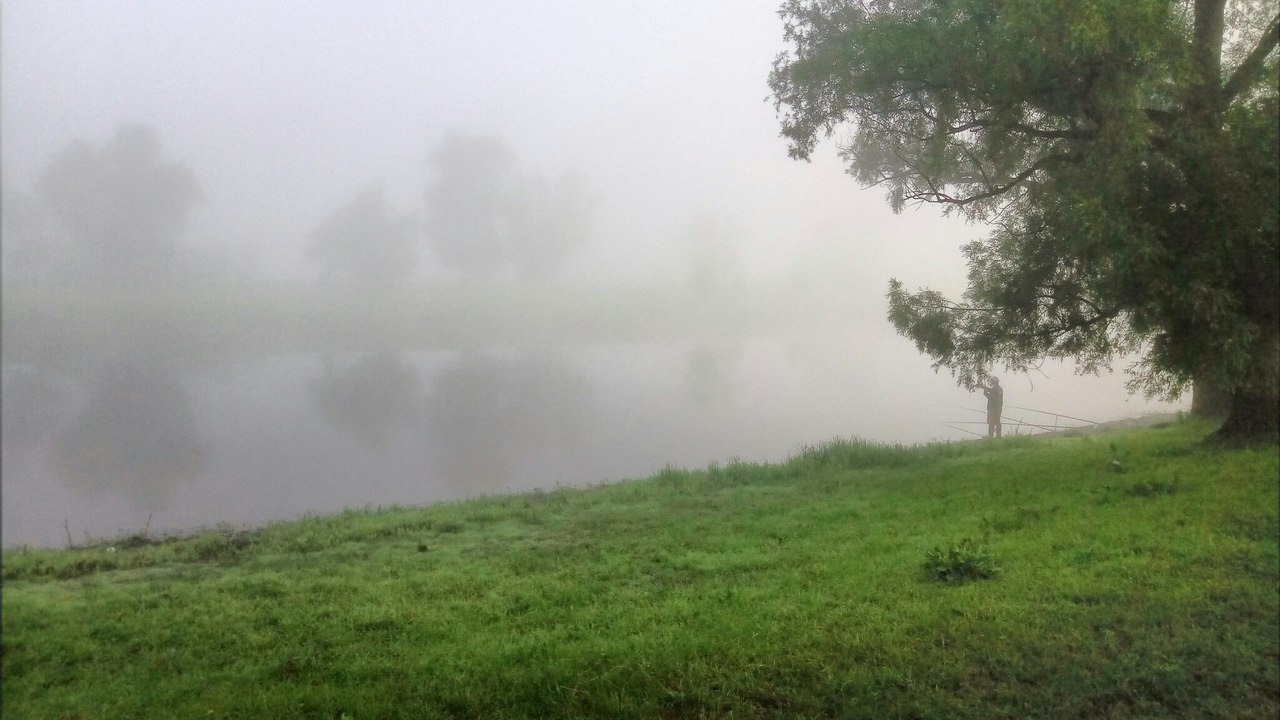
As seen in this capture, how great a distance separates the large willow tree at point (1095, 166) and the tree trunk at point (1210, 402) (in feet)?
1.01

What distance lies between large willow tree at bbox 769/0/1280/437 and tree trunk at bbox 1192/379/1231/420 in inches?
12.1

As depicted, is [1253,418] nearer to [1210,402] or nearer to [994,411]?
[1210,402]


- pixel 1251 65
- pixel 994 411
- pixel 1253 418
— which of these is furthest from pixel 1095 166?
pixel 994 411

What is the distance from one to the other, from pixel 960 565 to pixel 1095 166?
13.4 ft

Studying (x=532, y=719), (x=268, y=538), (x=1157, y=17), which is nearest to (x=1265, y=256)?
(x=1157, y=17)

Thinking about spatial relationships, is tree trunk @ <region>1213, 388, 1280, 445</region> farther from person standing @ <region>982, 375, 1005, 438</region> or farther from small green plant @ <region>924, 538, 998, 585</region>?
person standing @ <region>982, 375, 1005, 438</region>

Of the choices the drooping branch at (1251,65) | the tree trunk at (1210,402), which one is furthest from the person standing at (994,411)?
the drooping branch at (1251,65)

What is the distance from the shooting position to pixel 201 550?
19.6ft

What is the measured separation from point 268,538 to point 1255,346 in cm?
863

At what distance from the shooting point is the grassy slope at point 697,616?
4047 mm

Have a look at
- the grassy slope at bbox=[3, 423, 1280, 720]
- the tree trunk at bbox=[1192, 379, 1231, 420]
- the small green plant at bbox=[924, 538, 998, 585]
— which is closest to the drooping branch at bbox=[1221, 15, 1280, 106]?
the tree trunk at bbox=[1192, 379, 1231, 420]

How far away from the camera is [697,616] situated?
16.3ft

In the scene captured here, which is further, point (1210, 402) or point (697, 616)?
point (1210, 402)

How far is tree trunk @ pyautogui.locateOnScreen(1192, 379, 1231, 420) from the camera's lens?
25.3 feet
